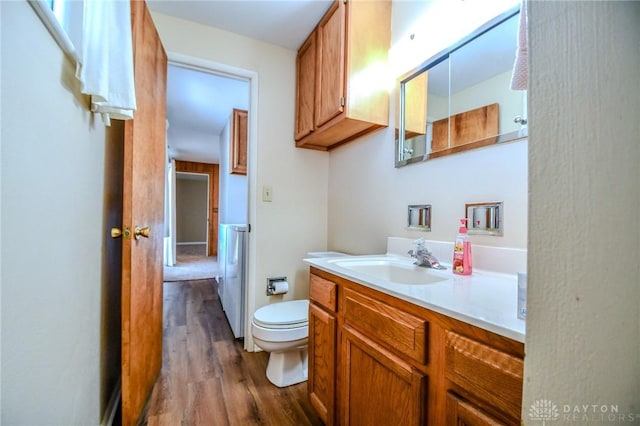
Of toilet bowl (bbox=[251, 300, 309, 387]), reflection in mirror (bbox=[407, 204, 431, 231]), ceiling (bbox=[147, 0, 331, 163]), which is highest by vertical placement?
ceiling (bbox=[147, 0, 331, 163])

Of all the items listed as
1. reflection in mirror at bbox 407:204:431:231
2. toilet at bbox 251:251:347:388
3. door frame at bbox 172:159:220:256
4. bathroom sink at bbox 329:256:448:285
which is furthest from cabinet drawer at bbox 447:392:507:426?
door frame at bbox 172:159:220:256

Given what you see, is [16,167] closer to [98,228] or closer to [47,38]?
[47,38]

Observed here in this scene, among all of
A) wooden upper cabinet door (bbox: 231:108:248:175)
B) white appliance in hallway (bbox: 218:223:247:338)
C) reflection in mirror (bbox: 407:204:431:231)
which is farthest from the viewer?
wooden upper cabinet door (bbox: 231:108:248:175)

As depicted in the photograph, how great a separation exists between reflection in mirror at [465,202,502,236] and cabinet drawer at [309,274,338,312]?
632 mm

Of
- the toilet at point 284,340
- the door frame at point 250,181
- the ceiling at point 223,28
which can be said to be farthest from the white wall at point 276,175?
the toilet at point 284,340

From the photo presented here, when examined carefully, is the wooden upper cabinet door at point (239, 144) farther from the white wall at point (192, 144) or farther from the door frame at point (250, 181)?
the white wall at point (192, 144)

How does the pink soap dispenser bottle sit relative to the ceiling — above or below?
below

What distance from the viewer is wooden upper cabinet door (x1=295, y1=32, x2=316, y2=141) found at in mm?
1847

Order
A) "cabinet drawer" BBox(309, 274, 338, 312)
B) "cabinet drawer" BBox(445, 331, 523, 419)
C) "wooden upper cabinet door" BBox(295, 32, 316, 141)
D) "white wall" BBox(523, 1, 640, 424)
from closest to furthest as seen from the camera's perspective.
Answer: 1. "white wall" BBox(523, 1, 640, 424)
2. "cabinet drawer" BBox(445, 331, 523, 419)
3. "cabinet drawer" BBox(309, 274, 338, 312)
4. "wooden upper cabinet door" BBox(295, 32, 316, 141)

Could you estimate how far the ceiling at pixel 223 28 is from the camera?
167 centimetres

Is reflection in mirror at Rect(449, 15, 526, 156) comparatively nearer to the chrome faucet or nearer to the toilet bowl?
the chrome faucet

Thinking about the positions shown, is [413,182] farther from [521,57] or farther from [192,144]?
[192,144]

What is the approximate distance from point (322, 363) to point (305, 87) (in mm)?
1801

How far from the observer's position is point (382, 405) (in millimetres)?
838
